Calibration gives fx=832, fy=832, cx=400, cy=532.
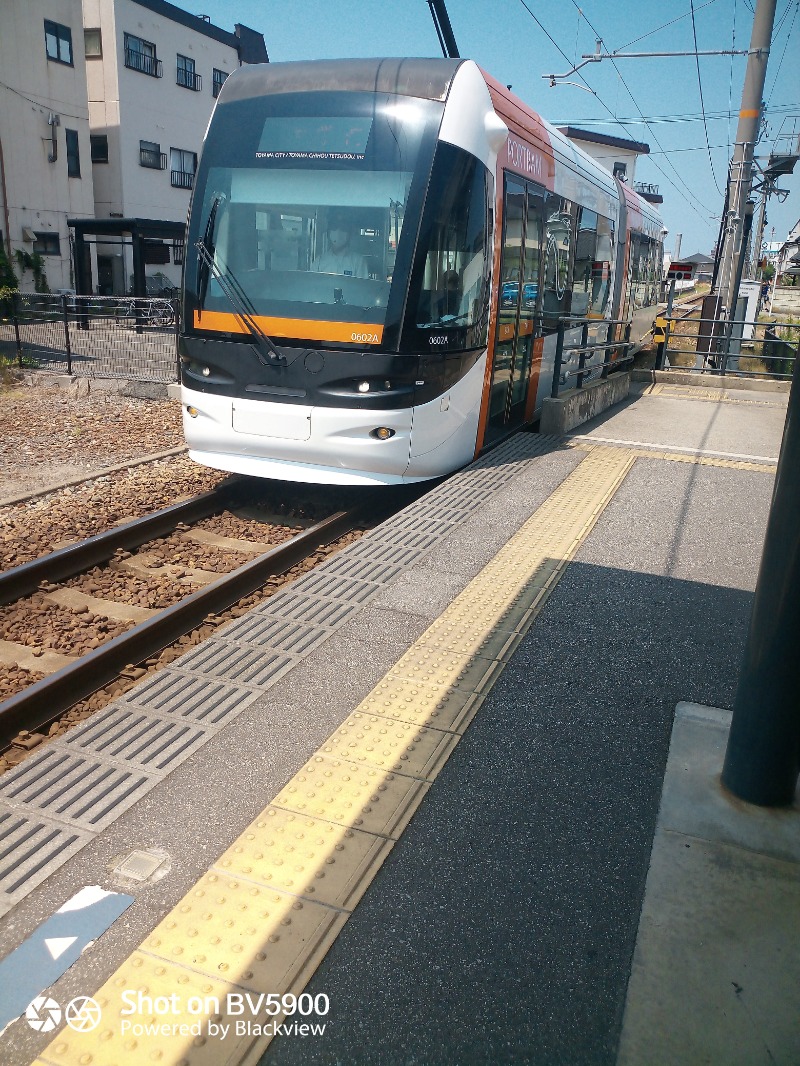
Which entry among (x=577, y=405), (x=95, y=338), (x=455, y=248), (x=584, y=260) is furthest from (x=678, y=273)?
(x=455, y=248)

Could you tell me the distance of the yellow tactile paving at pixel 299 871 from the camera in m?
2.01

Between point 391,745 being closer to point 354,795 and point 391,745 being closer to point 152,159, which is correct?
point 354,795

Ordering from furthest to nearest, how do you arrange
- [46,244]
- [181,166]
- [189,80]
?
1. [181,166]
2. [189,80]
3. [46,244]

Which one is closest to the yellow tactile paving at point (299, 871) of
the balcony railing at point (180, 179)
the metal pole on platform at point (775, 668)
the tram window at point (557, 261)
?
the metal pole on platform at point (775, 668)

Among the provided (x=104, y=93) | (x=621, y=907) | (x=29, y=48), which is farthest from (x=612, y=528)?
(x=104, y=93)

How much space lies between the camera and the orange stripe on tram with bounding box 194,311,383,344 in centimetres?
621

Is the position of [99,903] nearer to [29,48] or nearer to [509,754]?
[509,754]

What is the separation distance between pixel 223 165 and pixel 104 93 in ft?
95.0

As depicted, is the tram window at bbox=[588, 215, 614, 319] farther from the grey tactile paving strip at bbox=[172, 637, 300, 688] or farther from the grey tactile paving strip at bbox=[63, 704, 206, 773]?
the grey tactile paving strip at bbox=[63, 704, 206, 773]

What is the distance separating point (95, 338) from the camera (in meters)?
14.6

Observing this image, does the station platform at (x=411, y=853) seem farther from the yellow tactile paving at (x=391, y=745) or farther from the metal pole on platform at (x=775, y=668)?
the metal pole on platform at (x=775, y=668)

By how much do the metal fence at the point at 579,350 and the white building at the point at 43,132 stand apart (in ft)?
67.9

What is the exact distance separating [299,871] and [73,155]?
3132 centimetres

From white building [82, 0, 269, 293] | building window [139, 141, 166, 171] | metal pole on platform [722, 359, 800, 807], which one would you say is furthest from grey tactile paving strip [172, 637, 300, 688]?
building window [139, 141, 166, 171]
